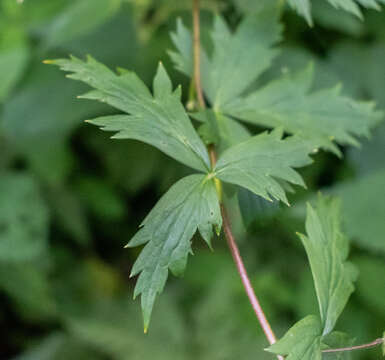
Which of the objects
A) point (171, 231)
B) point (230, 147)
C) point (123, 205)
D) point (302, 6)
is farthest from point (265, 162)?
point (123, 205)

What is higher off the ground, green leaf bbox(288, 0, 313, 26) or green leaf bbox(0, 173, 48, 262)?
green leaf bbox(288, 0, 313, 26)

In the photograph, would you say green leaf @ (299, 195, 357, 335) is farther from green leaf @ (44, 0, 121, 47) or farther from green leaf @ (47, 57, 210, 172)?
green leaf @ (44, 0, 121, 47)

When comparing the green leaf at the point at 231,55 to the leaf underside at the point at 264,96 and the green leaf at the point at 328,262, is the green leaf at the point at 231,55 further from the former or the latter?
the green leaf at the point at 328,262

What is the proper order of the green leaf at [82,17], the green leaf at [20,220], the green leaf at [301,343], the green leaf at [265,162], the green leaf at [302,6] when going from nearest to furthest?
the green leaf at [301,343] → the green leaf at [265,162] → the green leaf at [302,6] → the green leaf at [82,17] → the green leaf at [20,220]

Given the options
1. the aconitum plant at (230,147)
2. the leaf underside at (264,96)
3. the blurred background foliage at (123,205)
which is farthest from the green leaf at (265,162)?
the blurred background foliage at (123,205)

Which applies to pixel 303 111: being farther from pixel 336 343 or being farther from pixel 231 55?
pixel 336 343

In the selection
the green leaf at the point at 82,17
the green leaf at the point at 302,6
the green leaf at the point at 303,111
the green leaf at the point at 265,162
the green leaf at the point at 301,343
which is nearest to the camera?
the green leaf at the point at 301,343

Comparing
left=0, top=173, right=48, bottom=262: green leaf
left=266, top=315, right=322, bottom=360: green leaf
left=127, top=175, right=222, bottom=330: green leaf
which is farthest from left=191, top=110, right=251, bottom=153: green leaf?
left=0, top=173, right=48, bottom=262: green leaf
